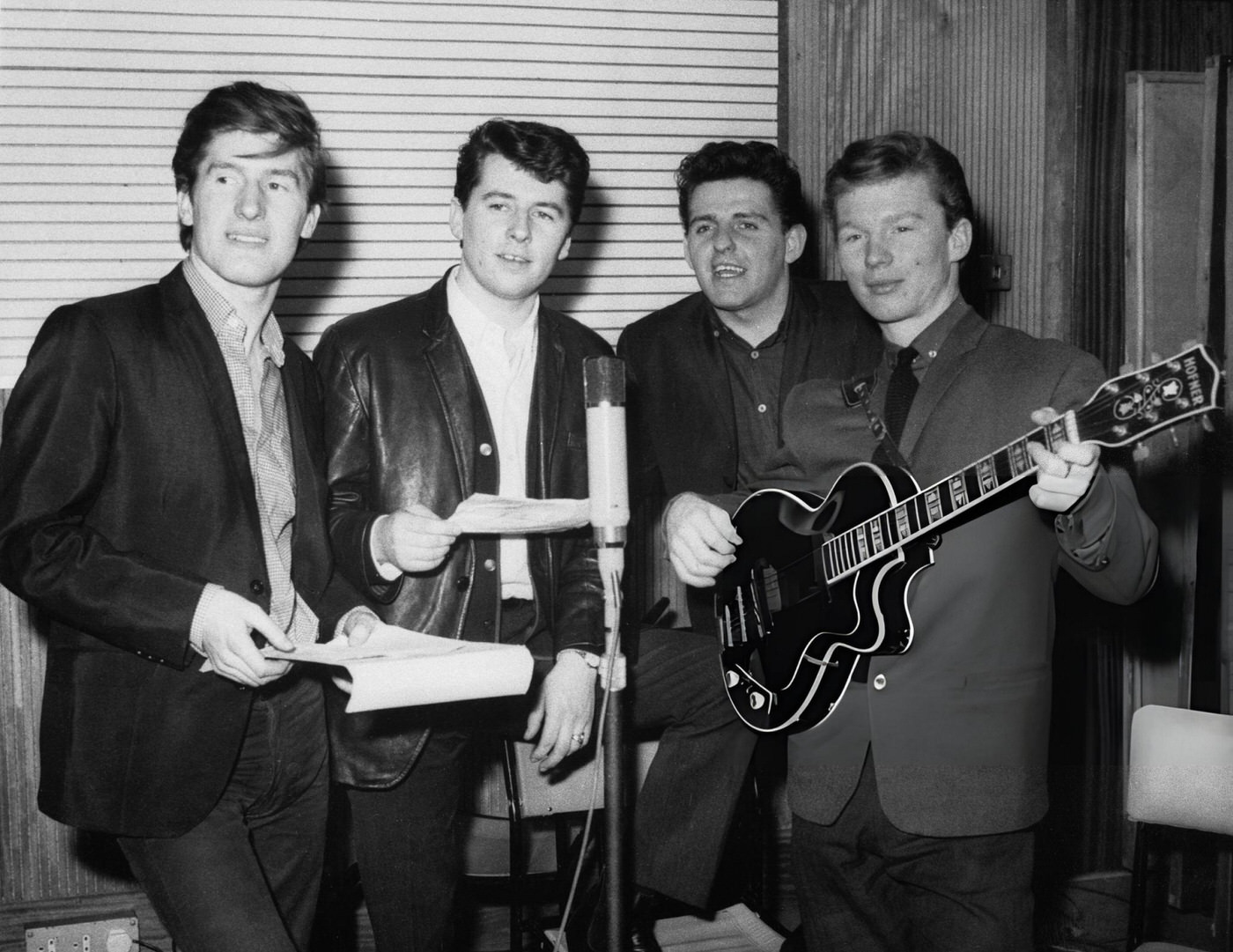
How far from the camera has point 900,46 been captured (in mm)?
3727

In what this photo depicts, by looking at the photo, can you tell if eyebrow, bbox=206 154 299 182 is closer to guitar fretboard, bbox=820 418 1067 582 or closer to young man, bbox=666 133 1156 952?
young man, bbox=666 133 1156 952

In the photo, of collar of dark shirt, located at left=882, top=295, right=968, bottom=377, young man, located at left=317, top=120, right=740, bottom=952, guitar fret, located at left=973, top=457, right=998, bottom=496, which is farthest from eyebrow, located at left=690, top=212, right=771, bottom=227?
guitar fret, located at left=973, top=457, right=998, bottom=496

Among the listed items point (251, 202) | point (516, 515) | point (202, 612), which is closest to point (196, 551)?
point (202, 612)

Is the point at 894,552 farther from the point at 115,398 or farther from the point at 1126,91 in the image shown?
the point at 1126,91

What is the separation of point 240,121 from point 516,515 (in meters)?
1.05

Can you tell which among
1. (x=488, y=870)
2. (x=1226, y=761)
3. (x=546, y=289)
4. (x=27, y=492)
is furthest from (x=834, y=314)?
(x=27, y=492)

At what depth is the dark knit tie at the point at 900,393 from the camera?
2465mm

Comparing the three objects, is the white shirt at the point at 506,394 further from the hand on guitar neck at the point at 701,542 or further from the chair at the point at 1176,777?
the chair at the point at 1176,777

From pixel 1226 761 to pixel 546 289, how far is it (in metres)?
2.35

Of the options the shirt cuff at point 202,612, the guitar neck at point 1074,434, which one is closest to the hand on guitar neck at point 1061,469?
the guitar neck at point 1074,434

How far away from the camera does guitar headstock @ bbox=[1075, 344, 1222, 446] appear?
5.64ft

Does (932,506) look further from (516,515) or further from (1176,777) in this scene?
(1176,777)

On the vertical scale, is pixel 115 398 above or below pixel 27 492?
above

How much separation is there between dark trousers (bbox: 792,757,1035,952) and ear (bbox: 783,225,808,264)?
1677mm
